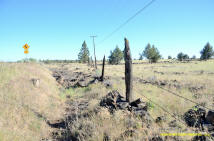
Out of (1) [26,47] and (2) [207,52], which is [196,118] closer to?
(1) [26,47]

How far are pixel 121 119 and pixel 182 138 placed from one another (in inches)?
78.2

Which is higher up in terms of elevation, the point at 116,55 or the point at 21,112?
the point at 116,55

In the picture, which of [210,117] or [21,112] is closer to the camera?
[210,117]

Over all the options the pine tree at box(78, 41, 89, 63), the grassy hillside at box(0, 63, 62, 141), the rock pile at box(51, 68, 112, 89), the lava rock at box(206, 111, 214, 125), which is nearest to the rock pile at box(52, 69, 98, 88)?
the rock pile at box(51, 68, 112, 89)

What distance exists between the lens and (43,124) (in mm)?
5445

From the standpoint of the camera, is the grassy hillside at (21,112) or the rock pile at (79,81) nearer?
the grassy hillside at (21,112)

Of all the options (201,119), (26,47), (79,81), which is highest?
(26,47)

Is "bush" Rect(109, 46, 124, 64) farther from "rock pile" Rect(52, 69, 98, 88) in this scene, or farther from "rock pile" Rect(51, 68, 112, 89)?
"rock pile" Rect(51, 68, 112, 89)

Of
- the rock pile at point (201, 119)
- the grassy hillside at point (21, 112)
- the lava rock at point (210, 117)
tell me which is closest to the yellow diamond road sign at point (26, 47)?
the grassy hillside at point (21, 112)

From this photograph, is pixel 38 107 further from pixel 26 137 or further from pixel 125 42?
pixel 125 42

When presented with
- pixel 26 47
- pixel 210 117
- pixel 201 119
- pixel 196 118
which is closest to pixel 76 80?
pixel 26 47

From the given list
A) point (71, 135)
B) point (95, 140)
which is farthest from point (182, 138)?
point (71, 135)

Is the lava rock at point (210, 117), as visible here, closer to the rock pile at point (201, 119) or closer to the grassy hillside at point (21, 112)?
the rock pile at point (201, 119)

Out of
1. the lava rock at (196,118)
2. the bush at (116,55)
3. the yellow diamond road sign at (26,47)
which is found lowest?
the lava rock at (196,118)
